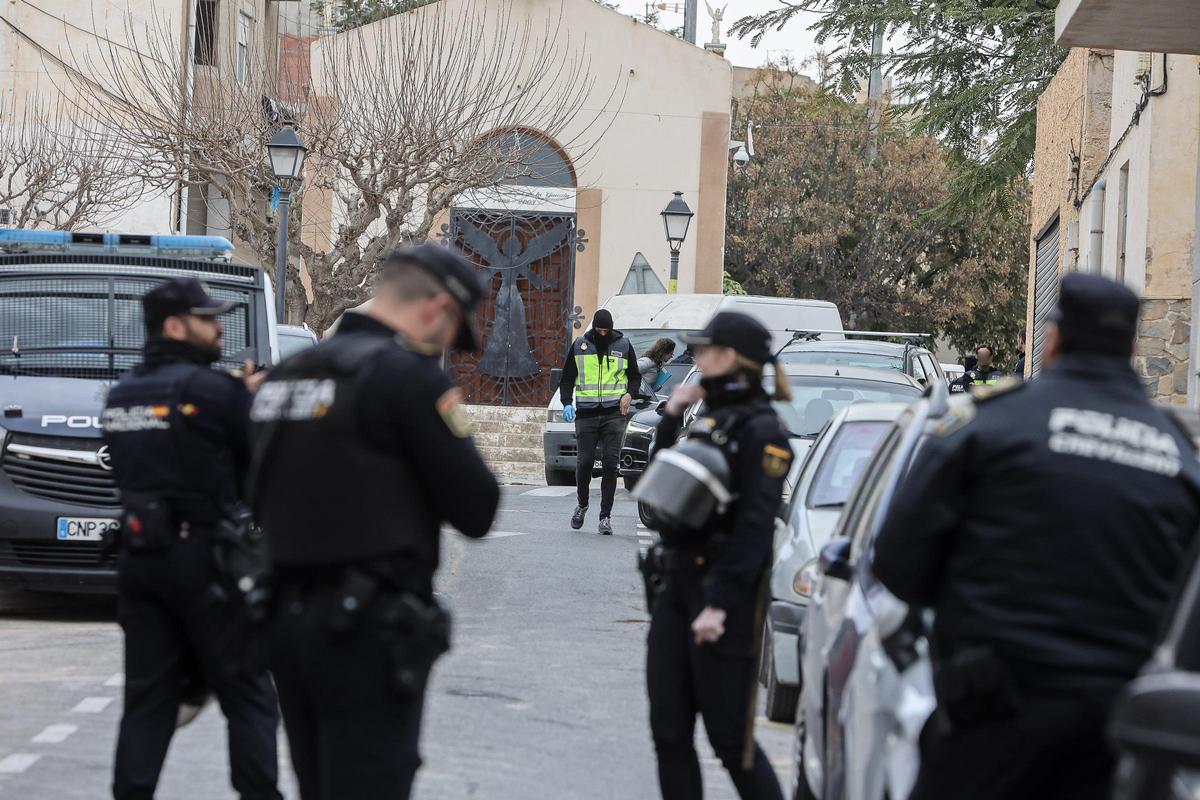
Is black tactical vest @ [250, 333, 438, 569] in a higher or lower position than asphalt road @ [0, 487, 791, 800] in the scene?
higher

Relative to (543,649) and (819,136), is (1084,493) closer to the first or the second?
(543,649)

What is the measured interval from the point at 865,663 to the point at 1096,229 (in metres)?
16.9

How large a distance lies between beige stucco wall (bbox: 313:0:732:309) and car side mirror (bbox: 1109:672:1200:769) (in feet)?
107

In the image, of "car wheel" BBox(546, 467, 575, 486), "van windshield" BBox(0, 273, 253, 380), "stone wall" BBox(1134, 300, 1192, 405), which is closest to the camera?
"van windshield" BBox(0, 273, 253, 380)

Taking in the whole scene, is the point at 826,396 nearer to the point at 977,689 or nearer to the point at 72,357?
the point at 72,357

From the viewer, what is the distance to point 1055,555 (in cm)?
368

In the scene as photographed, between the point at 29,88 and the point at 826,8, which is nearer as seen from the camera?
the point at 826,8

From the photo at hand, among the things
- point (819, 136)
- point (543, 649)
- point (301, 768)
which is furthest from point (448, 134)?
point (819, 136)

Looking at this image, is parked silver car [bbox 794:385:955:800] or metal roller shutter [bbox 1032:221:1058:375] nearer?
parked silver car [bbox 794:385:955:800]

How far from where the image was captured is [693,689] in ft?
17.8

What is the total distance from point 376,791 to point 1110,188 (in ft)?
57.1

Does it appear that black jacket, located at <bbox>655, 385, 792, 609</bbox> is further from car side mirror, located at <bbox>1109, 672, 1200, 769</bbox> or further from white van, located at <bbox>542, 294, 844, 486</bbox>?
white van, located at <bbox>542, 294, 844, 486</bbox>

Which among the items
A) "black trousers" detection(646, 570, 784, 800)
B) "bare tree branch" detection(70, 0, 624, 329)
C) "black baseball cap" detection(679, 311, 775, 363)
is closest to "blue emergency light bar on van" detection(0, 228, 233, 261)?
"black baseball cap" detection(679, 311, 775, 363)

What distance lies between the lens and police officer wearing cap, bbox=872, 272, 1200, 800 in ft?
11.9
